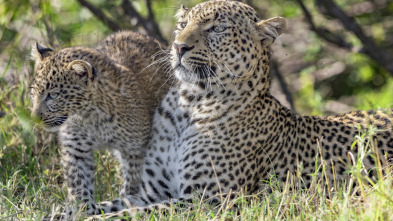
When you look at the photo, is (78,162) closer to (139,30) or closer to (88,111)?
(88,111)

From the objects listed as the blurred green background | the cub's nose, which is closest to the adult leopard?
the cub's nose

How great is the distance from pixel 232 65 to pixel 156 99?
4.95 feet

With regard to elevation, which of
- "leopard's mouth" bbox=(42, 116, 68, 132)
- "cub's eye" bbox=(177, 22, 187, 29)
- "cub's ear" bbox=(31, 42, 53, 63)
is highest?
"cub's ear" bbox=(31, 42, 53, 63)

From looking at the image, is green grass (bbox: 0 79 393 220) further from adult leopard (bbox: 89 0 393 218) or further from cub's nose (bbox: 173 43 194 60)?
cub's nose (bbox: 173 43 194 60)

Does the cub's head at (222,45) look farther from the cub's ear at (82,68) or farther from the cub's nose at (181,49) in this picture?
the cub's ear at (82,68)

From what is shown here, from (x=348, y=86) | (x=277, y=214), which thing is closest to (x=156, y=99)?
(x=277, y=214)

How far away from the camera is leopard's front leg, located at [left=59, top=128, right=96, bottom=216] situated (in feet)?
23.4

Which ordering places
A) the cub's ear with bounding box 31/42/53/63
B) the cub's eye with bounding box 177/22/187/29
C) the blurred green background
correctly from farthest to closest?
the blurred green background → the cub's ear with bounding box 31/42/53/63 → the cub's eye with bounding box 177/22/187/29

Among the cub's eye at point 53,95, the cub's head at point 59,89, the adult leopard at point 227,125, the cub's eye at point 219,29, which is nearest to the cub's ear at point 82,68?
the cub's head at point 59,89

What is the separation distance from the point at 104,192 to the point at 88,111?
1.31m

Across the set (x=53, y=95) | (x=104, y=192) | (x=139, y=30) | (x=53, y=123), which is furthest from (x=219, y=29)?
(x=139, y=30)

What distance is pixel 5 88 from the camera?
29.6 ft

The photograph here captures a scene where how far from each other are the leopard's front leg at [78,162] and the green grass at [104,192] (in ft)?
0.55

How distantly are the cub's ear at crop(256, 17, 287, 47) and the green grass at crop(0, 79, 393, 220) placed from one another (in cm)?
126
